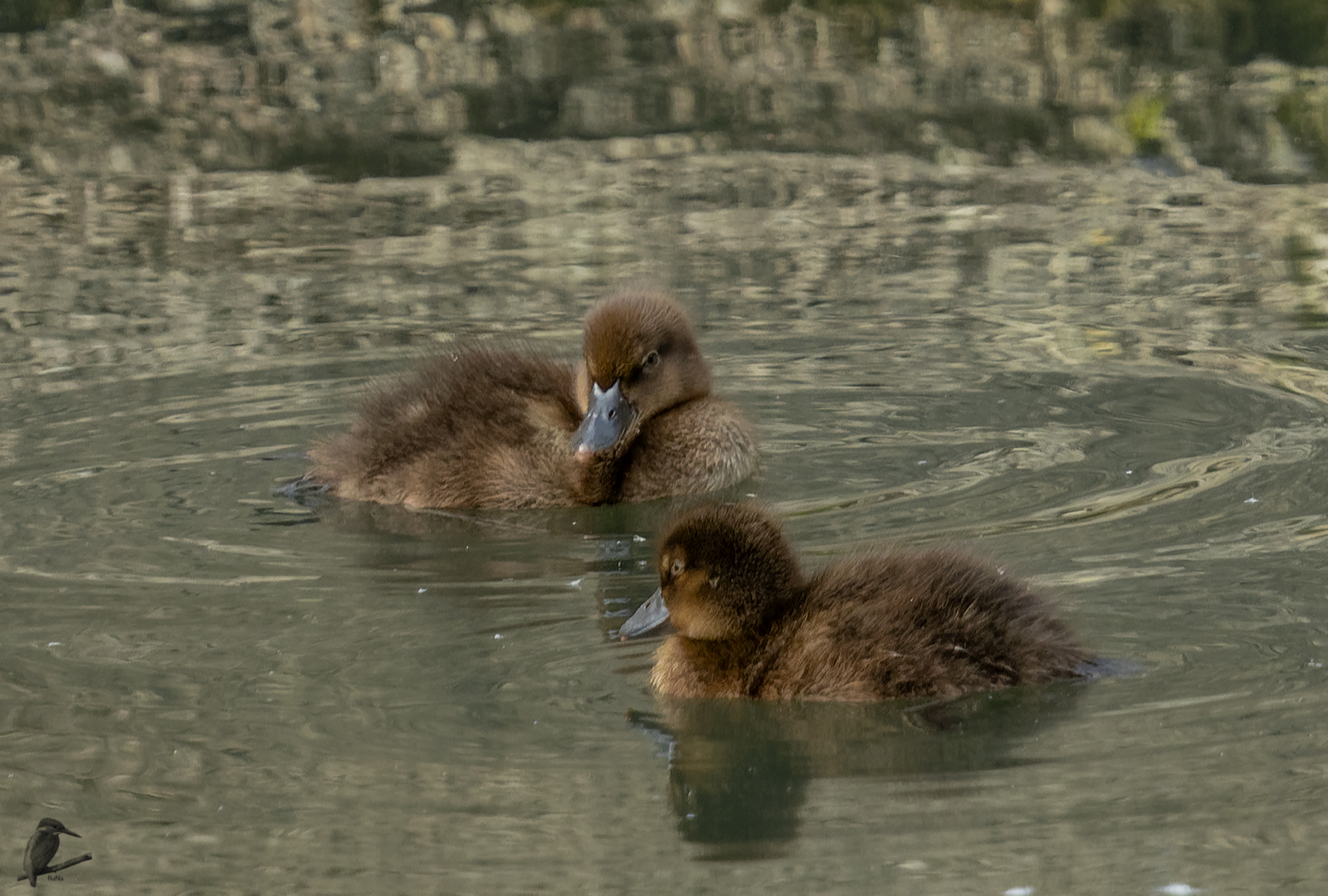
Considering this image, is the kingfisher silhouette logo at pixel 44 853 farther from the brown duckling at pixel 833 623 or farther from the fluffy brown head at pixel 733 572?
the fluffy brown head at pixel 733 572

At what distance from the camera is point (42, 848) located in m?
4.18

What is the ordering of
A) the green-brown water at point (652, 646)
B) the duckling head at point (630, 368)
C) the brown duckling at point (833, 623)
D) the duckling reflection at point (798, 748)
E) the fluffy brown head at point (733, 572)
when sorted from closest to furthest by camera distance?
the green-brown water at point (652, 646) → the duckling reflection at point (798, 748) → the brown duckling at point (833, 623) → the fluffy brown head at point (733, 572) → the duckling head at point (630, 368)

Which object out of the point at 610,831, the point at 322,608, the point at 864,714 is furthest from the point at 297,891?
the point at 322,608

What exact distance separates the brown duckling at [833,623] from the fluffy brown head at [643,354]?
1.98 m

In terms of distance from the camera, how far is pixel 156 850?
416 centimetres

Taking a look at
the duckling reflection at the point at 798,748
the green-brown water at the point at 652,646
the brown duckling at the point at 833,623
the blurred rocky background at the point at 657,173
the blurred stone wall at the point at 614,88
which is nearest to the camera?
the green-brown water at the point at 652,646

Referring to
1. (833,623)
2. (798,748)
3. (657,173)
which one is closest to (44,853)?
(798,748)

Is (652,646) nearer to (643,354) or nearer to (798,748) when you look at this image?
(798,748)

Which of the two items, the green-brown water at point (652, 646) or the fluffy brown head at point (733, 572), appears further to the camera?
the fluffy brown head at point (733, 572)

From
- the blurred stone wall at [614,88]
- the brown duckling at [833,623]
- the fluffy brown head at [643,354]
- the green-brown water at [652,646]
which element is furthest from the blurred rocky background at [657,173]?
the brown duckling at [833,623]

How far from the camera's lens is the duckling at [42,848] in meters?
4.12

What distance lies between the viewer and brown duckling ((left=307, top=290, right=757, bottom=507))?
277 inches

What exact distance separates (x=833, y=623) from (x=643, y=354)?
245 centimetres

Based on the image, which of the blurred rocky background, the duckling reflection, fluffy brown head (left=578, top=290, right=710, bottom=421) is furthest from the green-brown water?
the blurred rocky background
